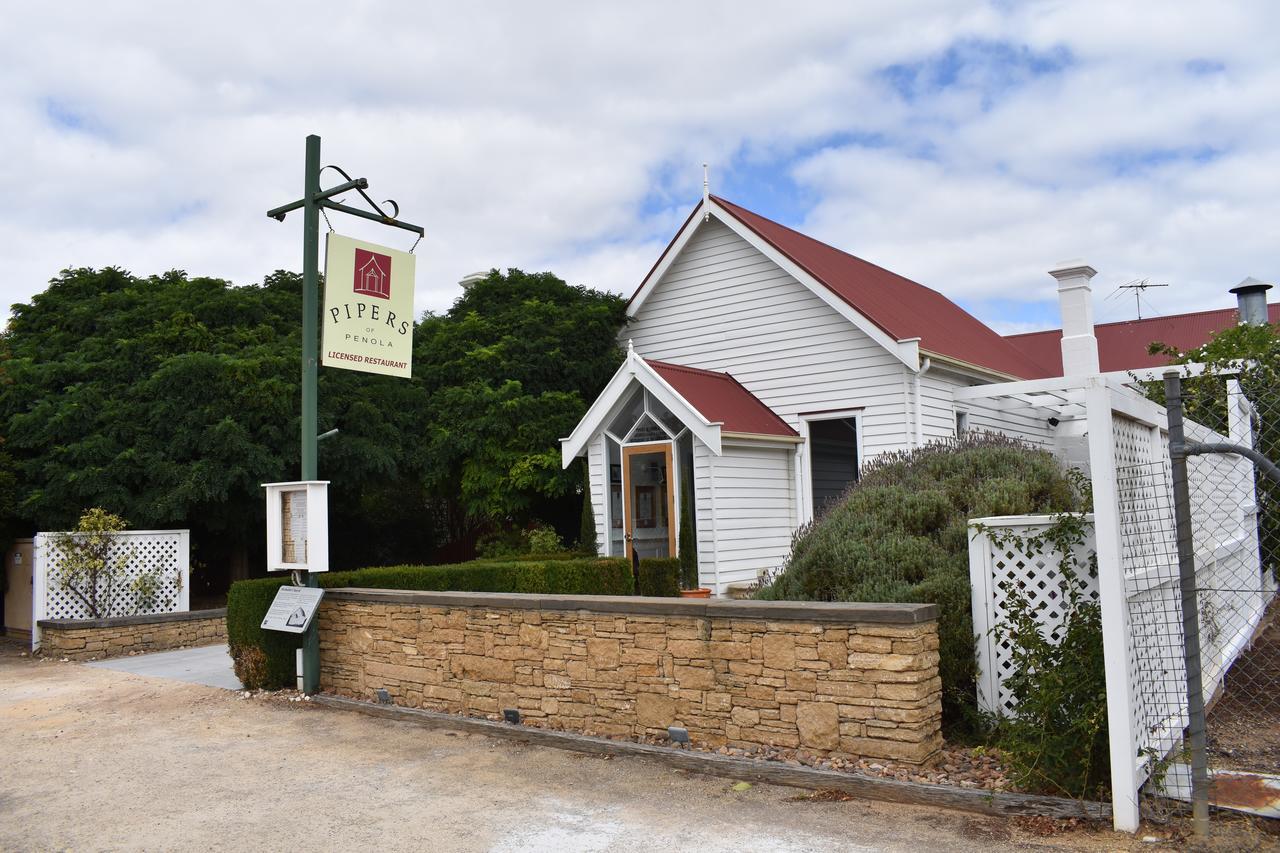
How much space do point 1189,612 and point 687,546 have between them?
32.8ft

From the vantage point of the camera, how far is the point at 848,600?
7363 millimetres

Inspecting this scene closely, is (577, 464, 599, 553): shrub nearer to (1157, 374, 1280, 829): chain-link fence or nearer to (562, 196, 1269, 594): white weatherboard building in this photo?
(562, 196, 1269, 594): white weatherboard building

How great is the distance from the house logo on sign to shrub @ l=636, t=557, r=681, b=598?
5558mm

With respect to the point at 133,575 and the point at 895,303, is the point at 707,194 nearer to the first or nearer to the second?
the point at 895,303

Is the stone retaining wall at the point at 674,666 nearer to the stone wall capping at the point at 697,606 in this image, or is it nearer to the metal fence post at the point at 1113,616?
the stone wall capping at the point at 697,606

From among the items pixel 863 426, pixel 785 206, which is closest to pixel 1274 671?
pixel 863 426

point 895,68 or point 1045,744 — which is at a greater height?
point 895,68

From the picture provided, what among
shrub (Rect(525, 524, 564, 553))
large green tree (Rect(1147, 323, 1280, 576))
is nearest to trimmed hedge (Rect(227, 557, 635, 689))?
shrub (Rect(525, 524, 564, 553))

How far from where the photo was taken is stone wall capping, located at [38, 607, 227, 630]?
1388 cm

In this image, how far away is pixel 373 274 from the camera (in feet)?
33.3

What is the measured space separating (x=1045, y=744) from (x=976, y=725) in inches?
46.5

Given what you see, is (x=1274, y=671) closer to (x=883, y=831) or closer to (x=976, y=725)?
(x=976, y=725)

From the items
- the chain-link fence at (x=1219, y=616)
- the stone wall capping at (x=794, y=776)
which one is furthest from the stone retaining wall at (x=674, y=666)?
the chain-link fence at (x=1219, y=616)

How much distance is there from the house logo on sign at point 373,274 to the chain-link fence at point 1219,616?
24.3 feet
